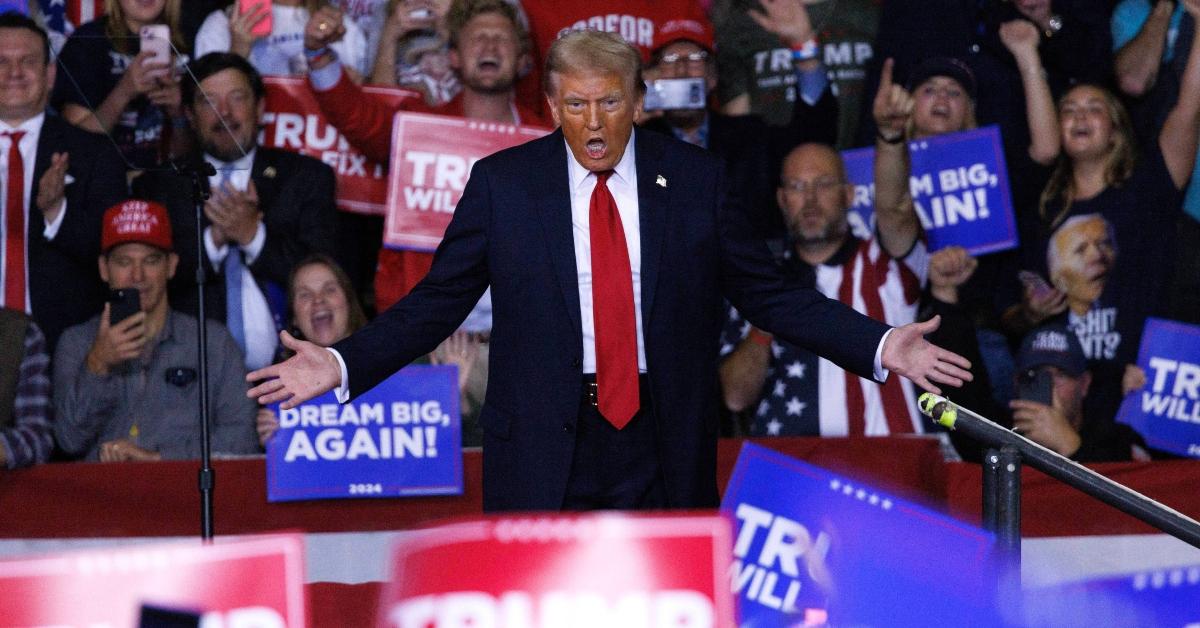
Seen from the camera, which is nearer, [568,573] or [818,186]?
[568,573]

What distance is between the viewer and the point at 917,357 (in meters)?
3.33

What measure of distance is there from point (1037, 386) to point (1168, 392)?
0.44m

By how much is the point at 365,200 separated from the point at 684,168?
2794 mm

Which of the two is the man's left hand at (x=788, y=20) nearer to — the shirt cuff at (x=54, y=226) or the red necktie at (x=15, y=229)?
the shirt cuff at (x=54, y=226)

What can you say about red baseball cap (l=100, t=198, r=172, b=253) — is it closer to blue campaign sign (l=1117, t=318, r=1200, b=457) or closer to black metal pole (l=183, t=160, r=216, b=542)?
black metal pole (l=183, t=160, r=216, b=542)

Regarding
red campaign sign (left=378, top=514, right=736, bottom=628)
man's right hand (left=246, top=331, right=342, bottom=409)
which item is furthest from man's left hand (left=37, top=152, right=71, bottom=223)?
red campaign sign (left=378, top=514, right=736, bottom=628)

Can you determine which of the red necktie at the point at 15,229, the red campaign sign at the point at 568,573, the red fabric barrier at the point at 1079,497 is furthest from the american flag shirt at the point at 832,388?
the red campaign sign at the point at 568,573

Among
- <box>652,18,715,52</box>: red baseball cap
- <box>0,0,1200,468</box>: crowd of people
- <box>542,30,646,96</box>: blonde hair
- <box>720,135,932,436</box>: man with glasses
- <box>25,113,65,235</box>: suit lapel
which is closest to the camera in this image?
<box>542,30,646,96</box>: blonde hair

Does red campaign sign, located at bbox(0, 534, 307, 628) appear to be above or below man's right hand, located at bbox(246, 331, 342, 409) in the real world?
below

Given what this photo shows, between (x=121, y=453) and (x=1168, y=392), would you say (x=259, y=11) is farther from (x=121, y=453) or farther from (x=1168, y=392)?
(x=1168, y=392)

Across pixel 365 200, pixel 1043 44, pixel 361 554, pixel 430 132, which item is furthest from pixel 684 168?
pixel 1043 44

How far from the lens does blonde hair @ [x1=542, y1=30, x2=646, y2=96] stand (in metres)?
3.27

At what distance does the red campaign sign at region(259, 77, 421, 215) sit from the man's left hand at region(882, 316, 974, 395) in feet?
10.0

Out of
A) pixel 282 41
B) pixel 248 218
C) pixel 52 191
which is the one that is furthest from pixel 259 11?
pixel 52 191
